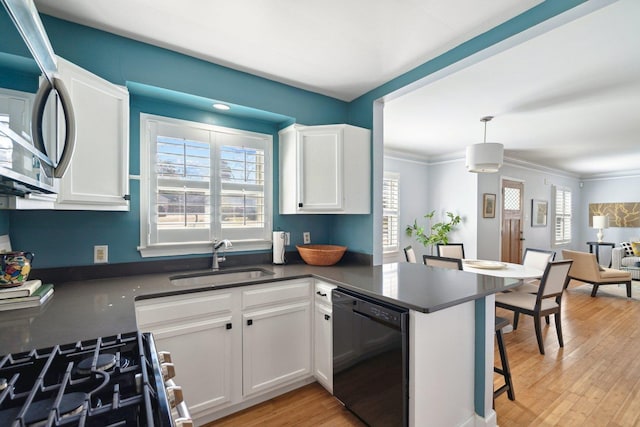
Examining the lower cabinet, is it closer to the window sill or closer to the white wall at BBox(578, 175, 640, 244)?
the window sill

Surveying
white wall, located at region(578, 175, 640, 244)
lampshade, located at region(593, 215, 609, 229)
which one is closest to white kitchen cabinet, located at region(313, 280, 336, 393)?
lampshade, located at region(593, 215, 609, 229)

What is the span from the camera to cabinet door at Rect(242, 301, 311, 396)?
195 centimetres

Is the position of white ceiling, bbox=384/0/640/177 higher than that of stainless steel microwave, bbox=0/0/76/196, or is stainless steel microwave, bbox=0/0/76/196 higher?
white ceiling, bbox=384/0/640/177

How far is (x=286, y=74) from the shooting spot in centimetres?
240

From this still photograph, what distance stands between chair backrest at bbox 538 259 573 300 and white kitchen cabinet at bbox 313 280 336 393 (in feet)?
7.66

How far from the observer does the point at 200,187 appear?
7.95 ft

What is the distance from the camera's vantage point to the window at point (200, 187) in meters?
2.23

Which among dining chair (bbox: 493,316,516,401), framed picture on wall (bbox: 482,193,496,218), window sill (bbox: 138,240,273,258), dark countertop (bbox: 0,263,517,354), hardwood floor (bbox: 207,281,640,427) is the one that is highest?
framed picture on wall (bbox: 482,193,496,218)

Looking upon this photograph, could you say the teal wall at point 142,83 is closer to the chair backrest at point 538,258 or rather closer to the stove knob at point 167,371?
the stove knob at point 167,371

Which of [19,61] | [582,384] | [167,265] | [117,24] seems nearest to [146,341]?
[19,61]

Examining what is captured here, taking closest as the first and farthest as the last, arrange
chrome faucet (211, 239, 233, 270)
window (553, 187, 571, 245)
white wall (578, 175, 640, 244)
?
1. chrome faucet (211, 239, 233, 270)
2. white wall (578, 175, 640, 244)
3. window (553, 187, 571, 245)

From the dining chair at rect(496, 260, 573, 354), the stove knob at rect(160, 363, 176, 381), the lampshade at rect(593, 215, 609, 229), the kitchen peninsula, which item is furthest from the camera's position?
the lampshade at rect(593, 215, 609, 229)

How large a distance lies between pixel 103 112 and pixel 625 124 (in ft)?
18.3

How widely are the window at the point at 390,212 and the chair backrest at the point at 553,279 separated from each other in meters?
2.43
